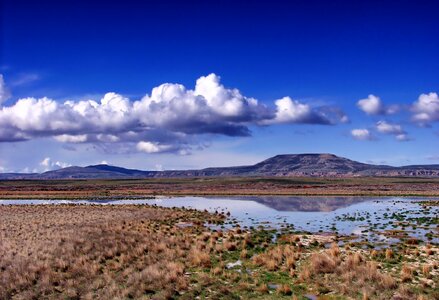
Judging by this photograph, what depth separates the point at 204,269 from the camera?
21359 millimetres

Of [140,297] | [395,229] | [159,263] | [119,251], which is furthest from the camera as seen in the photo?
[395,229]

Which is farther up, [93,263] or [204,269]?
[93,263]

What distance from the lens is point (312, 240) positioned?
99.9 feet

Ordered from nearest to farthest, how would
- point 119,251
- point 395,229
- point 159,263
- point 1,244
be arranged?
point 159,263 < point 119,251 < point 1,244 < point 395,229

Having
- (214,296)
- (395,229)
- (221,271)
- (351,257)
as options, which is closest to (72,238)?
(221,271)

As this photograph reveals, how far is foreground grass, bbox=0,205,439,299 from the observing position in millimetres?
17219

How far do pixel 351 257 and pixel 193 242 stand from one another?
11.5 m

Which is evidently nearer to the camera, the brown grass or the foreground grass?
the foreground grass

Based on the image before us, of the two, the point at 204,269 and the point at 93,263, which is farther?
the point at 93,263

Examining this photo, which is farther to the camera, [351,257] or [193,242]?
[193,242]

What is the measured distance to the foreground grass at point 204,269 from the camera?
56.5 feet

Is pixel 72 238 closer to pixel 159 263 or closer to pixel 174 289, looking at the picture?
pixel 159 263

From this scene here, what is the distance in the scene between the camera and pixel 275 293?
675 inches

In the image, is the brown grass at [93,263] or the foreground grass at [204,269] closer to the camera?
the foreground grass at [204,269]
